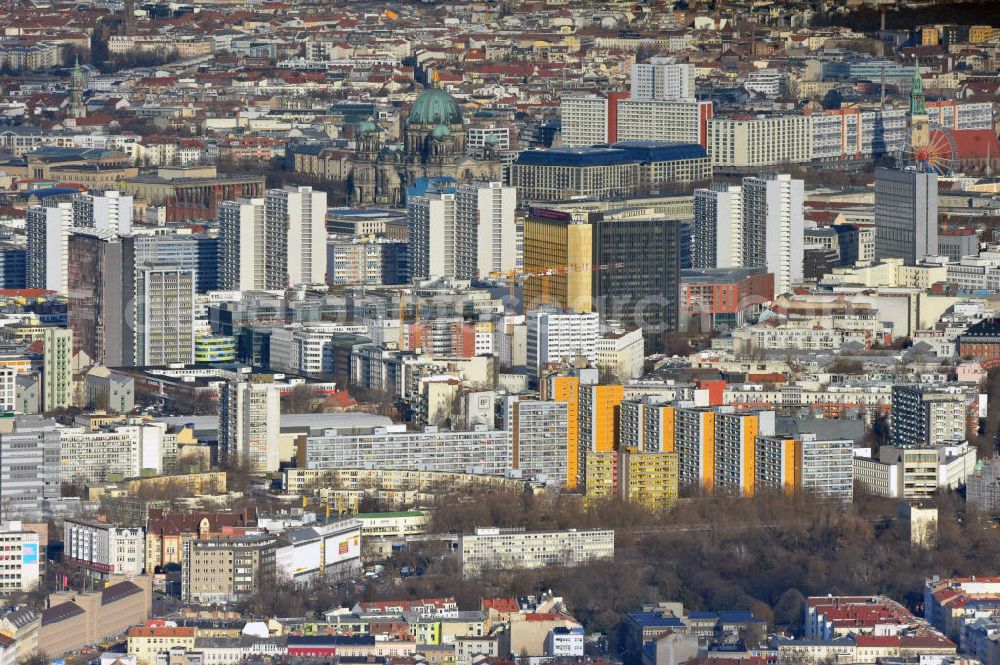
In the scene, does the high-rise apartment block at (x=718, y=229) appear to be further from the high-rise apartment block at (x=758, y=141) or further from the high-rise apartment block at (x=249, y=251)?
the high-rise apartment block at (x=758, y=141)

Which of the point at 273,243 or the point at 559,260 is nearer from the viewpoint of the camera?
the point at 559,260

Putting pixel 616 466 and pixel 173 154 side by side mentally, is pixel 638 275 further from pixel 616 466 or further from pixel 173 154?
pixel 173 154

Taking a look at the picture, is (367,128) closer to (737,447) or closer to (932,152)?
(932,152)

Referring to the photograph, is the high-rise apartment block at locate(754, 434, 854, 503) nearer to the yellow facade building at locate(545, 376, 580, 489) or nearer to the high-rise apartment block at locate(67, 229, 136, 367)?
the yellow facade building at locate(545, 376, 580, 489)

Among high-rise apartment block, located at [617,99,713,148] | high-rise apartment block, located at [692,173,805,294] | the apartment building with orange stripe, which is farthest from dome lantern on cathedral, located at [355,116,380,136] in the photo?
the apartment building with orange stripe

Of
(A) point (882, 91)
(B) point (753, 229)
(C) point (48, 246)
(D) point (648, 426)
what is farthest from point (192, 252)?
(A) point (882, 91)

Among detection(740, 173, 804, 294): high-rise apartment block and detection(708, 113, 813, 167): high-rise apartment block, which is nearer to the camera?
detection(740, 173, 804, 294): high-rise apartment block
